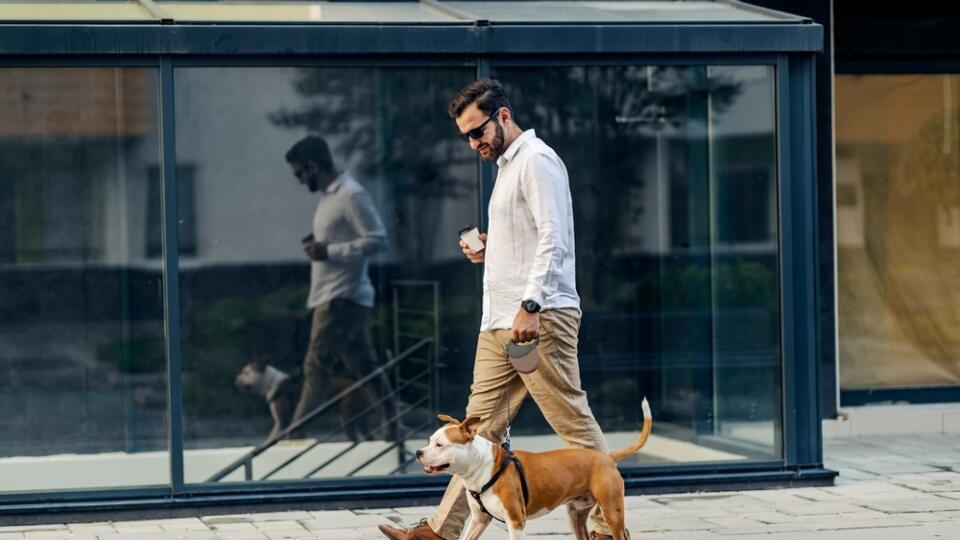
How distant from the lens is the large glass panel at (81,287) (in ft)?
28.1

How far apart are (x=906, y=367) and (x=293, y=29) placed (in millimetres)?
5466

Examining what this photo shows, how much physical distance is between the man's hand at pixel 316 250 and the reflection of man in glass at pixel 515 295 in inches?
102

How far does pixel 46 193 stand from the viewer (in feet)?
28.7

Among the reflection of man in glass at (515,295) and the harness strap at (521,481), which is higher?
the reflection of man in glass at (515,295)

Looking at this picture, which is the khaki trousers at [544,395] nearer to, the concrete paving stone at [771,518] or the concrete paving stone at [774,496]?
the concrete paving stone at [771,518]

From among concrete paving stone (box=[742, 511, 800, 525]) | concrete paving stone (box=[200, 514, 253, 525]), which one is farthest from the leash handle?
concrete paving stone (box=[200, 514, 253, 525])

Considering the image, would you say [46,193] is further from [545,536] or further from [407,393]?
[545,536]

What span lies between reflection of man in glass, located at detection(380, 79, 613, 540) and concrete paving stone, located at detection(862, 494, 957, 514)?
2.16 metres

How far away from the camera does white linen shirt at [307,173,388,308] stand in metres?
9.27

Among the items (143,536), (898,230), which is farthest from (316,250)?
(898,230)

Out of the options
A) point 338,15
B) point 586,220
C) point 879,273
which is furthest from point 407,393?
point 879,273

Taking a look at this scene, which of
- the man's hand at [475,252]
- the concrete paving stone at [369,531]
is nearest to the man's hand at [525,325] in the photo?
the man's hand at [475,252]

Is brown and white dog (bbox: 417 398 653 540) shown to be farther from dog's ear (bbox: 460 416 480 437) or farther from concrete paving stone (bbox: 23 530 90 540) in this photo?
concrete paving stone (bbox: 23 530 90 540)

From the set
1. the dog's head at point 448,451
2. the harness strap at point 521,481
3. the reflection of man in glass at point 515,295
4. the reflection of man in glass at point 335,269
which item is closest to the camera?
the dog's head at point 448,451
